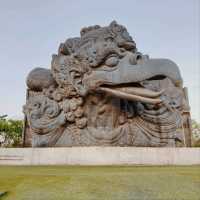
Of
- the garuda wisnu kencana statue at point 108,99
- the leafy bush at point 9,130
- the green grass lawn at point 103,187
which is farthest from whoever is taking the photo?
the leafy bush at point 9,130

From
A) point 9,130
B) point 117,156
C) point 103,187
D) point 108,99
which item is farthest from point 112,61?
point 9,130

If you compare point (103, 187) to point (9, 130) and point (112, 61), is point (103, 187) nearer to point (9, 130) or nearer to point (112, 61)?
point (112, 61)

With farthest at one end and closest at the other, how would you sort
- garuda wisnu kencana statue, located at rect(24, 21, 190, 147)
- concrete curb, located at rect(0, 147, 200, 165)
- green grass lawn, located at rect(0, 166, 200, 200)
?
garuda wisnu kencana statue, located at rect(24, 21, 190, 147), concrete curb, located at rect(0, 147, 200, 165), green grass lawn, located at rect(0, 166, 200, 200)

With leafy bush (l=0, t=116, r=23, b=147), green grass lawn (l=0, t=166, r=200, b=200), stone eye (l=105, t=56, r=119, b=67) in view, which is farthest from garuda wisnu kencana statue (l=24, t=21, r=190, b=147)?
leafy bush (l=0, t=116, r=23, b=147)

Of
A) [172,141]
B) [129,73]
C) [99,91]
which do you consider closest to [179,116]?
[172,141]

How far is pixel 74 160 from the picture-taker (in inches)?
247

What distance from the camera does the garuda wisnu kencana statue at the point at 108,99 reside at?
728cm

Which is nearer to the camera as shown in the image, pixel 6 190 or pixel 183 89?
pixel 6 190

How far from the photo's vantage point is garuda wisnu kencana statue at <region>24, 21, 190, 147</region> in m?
7.28

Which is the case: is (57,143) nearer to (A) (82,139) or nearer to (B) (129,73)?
(A) (82,139)

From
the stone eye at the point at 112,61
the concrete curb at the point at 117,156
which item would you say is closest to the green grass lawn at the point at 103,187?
the concrete curb at the point at 117,156

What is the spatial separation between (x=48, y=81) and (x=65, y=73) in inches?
33.8

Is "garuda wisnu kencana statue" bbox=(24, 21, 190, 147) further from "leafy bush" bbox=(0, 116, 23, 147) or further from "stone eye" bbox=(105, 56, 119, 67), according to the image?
"leafy bush" bbox=(0, 116, 23, 147)

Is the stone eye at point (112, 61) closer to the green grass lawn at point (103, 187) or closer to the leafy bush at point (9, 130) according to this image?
the green grass lawn at point (103, 187)
